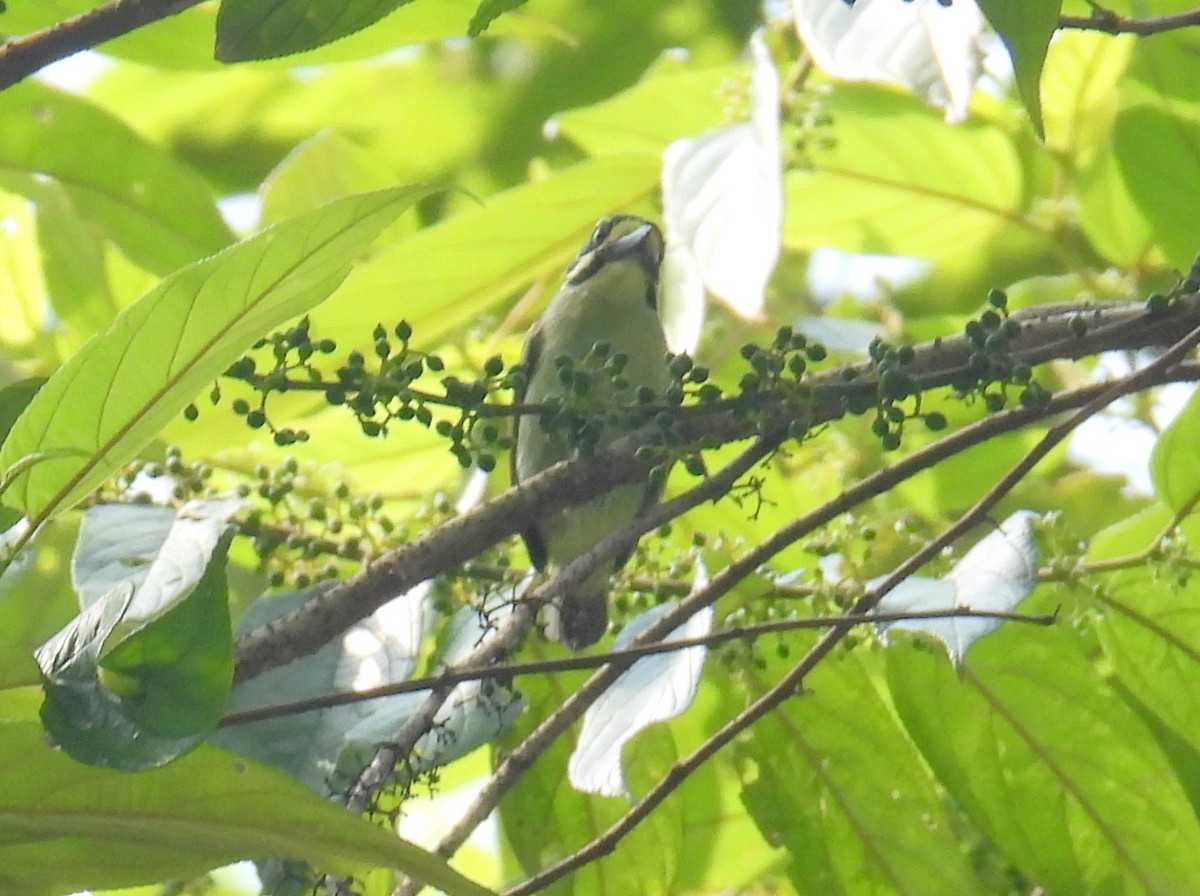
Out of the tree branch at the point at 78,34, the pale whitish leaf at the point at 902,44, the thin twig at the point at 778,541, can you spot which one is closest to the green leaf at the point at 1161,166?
the pale whitish leaf at the point at 902,44

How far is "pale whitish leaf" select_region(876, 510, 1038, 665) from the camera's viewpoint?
1467 millimetres

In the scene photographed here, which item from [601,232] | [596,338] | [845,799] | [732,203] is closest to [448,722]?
[845,799]

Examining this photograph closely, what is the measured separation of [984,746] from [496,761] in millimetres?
636

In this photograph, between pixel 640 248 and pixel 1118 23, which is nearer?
pixel 1118 23

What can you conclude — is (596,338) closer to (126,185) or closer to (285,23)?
(126,185)

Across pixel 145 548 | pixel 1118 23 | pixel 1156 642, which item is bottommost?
pixel 1156 642

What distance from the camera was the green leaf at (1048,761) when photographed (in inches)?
72.8

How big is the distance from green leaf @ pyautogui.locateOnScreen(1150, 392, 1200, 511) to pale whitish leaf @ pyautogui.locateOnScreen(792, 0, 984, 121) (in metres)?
0.43

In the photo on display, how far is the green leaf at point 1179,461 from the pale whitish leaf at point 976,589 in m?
0.18

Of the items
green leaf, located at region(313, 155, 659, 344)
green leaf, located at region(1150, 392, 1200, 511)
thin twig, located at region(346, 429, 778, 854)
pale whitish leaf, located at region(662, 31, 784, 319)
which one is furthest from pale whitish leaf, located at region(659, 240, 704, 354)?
green leaf, located at region(1150, 392, 1200, 511)

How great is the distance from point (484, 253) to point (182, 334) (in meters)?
1.08

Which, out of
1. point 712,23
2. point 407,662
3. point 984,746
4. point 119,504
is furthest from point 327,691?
point 712,23

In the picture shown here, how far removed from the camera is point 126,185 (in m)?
2.32

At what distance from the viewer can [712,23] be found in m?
3.04
